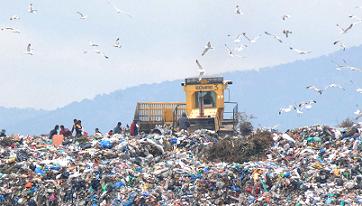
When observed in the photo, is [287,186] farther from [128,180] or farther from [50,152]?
[50,152]

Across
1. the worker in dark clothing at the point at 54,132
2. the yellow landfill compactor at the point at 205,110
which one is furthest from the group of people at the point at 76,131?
the yellow landfill compactor at the point at 205,110

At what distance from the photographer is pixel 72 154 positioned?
82.9 feet

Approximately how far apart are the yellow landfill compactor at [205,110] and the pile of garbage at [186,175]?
5.59 metres

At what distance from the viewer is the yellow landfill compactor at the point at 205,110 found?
31.3m

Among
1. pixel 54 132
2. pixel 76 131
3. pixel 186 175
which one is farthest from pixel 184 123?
pixel 186 175

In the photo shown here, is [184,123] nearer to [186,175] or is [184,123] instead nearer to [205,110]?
[205,110]

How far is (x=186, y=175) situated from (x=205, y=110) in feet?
31.7

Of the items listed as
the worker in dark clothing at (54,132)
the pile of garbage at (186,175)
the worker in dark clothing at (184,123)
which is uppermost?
the worker in dark clothing at (184,123)

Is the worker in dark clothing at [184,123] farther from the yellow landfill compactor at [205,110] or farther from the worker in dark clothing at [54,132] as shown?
the worker in dark clothing at [54,132]

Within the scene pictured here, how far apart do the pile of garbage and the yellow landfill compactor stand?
5593 millimetres

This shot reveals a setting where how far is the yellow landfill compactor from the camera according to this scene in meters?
31.3

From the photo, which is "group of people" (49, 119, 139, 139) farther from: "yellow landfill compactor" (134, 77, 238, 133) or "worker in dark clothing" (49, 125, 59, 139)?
"yellow landfill compactor" (134, 77, 238, 133)

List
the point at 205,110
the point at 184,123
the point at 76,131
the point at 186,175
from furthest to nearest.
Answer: the point at 205,110, the point at 184,123, the point at 76,131, the point at 186,175

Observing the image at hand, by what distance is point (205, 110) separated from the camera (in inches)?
1265
